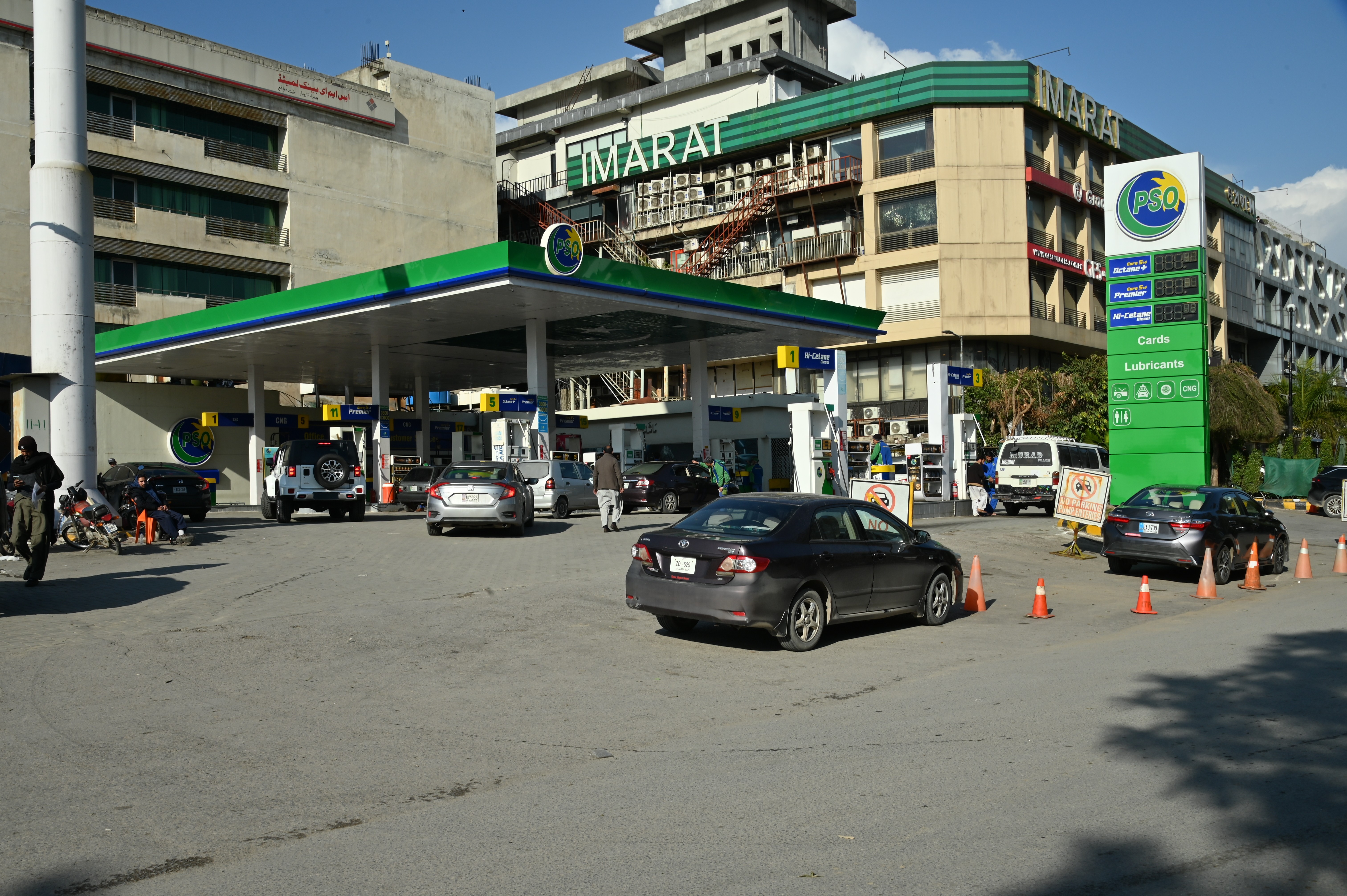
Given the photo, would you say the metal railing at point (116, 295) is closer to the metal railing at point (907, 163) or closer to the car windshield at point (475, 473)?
the car windshield at point (475, 473)

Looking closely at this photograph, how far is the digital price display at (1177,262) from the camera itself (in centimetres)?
2184

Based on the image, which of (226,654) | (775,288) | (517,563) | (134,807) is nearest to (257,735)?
(134,807)

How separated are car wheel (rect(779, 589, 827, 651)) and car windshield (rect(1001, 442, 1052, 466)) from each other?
69.2ft

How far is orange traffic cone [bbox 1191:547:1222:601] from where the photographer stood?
15148 millimetres

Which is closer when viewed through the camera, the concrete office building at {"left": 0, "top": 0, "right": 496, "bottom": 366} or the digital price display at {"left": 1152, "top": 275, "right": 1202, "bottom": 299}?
the digital price display at {"left": 1152, "top": 275, "right": 1202, "bottom": 299}

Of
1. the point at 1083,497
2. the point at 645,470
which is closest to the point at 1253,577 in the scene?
the point at 1083,497

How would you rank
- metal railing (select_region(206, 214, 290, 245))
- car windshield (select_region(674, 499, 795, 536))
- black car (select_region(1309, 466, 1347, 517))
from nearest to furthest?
car windshield (select_region(674, 499, 795, 536)) → black car (select_region(1309, 466, 1347, 517)) → metal railing (select_region(206, 214, 290, 245))

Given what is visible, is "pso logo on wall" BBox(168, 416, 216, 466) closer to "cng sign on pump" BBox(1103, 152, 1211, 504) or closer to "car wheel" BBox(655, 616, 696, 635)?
"cng sign on pump" BBox(1103, 152, 1211, 504)

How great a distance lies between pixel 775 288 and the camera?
191ft

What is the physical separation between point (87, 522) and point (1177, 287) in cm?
2055

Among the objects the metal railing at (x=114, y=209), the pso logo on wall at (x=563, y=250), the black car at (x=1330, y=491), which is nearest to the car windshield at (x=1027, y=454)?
the black car at (x=1330, y=491)

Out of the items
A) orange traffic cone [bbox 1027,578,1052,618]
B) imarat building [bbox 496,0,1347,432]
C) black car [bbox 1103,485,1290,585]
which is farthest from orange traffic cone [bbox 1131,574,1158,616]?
imarat building [bbox 496,0,1347,432]

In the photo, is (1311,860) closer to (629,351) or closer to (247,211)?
(629,351)

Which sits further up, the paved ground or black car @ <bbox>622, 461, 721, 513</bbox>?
black car @ <bbox>622, 461, 721, 513</bbox>
